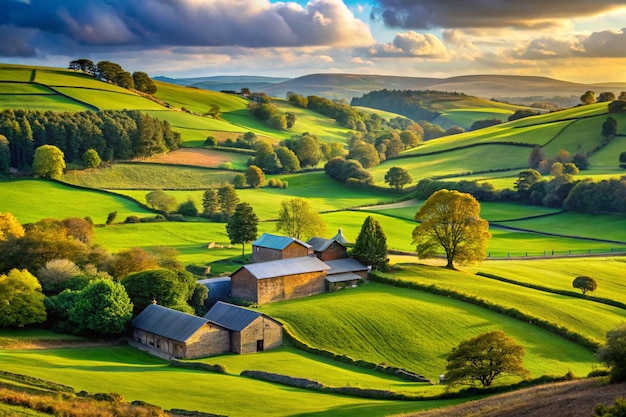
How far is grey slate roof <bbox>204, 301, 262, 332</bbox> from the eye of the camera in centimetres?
5469

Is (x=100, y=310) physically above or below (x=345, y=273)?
below

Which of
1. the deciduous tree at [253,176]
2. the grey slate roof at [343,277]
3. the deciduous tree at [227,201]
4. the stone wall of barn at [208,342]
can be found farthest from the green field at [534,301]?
the deciduous tree at [253,176]

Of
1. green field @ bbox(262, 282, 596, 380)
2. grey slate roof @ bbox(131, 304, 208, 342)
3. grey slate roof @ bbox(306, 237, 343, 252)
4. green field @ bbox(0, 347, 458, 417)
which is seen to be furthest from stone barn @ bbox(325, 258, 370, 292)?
green field @ bbox(0, 347, 458, 417)

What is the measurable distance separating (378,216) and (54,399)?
7627cm

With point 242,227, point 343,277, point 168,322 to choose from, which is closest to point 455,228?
point 343,277

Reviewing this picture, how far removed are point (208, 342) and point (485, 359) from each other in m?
21.0

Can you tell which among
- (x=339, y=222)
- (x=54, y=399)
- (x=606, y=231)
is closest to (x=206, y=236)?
(x=339, y=222)

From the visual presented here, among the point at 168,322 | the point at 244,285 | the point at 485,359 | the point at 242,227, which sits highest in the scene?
the point at 242,227

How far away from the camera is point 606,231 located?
324ft

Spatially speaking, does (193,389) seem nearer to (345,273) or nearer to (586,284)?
(345,273)

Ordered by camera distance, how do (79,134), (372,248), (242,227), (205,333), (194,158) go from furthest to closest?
1. (194,158)
2. (79,134)
3. (242,227)
4. (372,248)
5. (205,333)

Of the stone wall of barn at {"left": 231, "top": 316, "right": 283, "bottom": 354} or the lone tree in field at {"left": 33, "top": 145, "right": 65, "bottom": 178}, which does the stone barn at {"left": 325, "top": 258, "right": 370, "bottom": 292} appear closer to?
the stone wall of barn at {"left": 231, "top": 316, "right": 283, "bottom": 354}

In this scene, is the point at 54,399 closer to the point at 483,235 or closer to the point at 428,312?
the point at 428,312

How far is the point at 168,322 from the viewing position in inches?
2167
